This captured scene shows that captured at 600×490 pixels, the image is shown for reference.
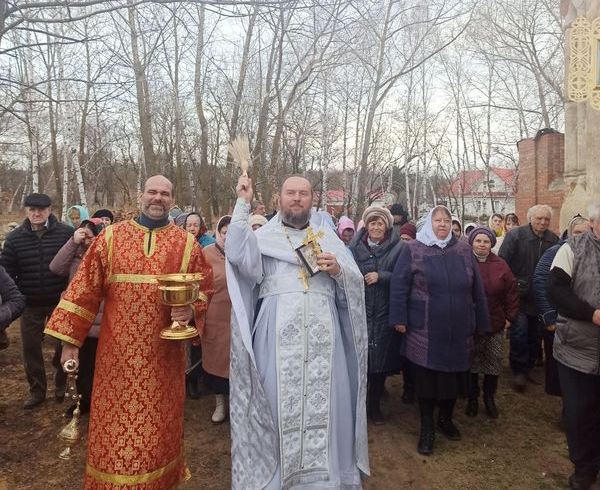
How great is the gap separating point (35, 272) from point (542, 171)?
12.3 meters

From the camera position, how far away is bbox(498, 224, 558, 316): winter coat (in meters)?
5.50

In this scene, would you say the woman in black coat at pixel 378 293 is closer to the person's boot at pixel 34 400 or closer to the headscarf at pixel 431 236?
the headscarf at pixel 431 236

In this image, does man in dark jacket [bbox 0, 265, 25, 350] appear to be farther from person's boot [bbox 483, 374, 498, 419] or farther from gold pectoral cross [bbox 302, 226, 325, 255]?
person's boot [bbox 483, 374, 498, 419]

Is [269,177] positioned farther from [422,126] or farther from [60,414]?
[422,126]

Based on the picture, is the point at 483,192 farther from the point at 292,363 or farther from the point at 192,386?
the point at 292,363

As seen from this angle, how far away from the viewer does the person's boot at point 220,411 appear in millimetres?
4406

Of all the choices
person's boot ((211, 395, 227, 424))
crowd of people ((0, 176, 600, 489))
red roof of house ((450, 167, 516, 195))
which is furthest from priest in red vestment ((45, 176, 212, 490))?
red roof of house ((450, 167, 516, 195))

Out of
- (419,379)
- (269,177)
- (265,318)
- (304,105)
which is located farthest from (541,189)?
(265,318)

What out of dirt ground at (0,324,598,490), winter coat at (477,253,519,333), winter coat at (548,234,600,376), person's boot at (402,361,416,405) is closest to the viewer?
winter coat at (548,234,600,376)

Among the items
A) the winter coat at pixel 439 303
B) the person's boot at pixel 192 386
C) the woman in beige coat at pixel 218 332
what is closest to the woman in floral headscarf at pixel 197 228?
the woman in beige coat at pixel 218 332

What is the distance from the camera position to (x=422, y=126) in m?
24.6

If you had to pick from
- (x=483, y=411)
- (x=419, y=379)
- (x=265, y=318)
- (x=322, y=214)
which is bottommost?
(x=483, y=411)

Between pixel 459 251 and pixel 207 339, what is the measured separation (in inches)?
92.8

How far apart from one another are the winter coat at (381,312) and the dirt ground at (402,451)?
2.07 feet
